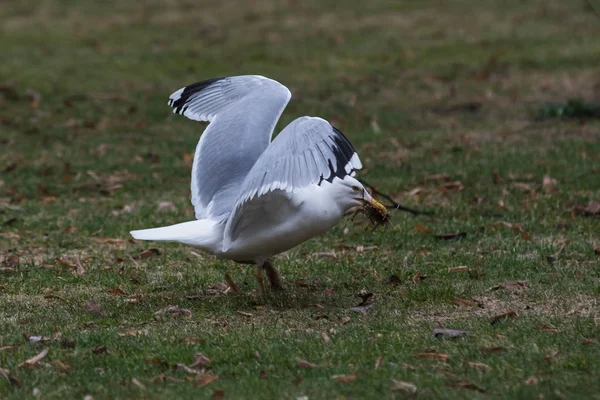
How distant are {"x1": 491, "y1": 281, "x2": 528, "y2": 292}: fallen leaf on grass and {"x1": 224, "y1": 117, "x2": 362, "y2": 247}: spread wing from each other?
1.57m

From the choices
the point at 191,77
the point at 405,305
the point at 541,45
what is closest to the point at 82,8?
the point at 191,77

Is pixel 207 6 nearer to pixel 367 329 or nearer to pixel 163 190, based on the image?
pixel 163 190

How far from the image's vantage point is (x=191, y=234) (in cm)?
601

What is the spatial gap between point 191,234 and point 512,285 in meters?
2.14

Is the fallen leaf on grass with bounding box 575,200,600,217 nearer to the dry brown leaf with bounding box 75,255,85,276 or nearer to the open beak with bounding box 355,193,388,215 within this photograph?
the open beak with bounding box 355,193,388,215

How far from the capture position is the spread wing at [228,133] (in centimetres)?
655

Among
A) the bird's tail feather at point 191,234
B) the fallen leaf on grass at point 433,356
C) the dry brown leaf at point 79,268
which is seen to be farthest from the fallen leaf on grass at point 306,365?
the dry brown leaf at point 79,268

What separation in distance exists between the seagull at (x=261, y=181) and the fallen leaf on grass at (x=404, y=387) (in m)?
1.26

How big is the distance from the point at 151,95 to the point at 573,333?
9.64m

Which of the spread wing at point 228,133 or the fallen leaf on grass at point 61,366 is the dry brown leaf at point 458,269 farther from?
the fallen leaf on grass at point 61,366

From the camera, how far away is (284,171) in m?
5.57

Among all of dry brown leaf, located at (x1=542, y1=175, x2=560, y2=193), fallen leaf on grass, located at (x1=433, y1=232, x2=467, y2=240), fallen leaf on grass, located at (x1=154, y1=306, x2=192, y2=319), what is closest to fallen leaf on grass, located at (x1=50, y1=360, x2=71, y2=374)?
fallen leaf on grass, located at (x1=154, y1=306, x2=192, y2=319)

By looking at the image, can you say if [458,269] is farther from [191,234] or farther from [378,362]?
[378,362]

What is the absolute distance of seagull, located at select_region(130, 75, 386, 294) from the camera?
5.57 meters
